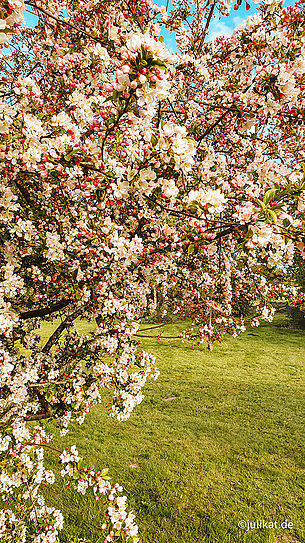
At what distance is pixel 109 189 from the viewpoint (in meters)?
1.99

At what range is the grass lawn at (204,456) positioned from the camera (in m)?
3.74

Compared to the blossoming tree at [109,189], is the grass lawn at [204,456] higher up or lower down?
lower down

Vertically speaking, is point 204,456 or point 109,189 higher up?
point 109,189

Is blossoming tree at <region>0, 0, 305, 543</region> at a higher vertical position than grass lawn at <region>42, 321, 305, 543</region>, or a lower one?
higher

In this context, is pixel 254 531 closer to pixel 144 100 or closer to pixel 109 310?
pixel 109 310

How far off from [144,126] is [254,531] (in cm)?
434

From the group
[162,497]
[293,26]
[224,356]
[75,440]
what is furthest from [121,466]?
[224,356]

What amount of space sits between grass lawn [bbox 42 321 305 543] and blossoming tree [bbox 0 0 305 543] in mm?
1183

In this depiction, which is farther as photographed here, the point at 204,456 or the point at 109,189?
the point at 204,456

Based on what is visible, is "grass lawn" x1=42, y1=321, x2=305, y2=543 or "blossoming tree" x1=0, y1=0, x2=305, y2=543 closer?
"blossoming tree" x1=0, y1=0, x2=305, y2=543

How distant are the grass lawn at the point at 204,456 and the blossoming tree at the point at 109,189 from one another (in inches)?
46.6

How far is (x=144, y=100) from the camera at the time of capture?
128 centimetres

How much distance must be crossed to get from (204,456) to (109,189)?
4856 mm

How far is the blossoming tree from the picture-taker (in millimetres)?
1622
